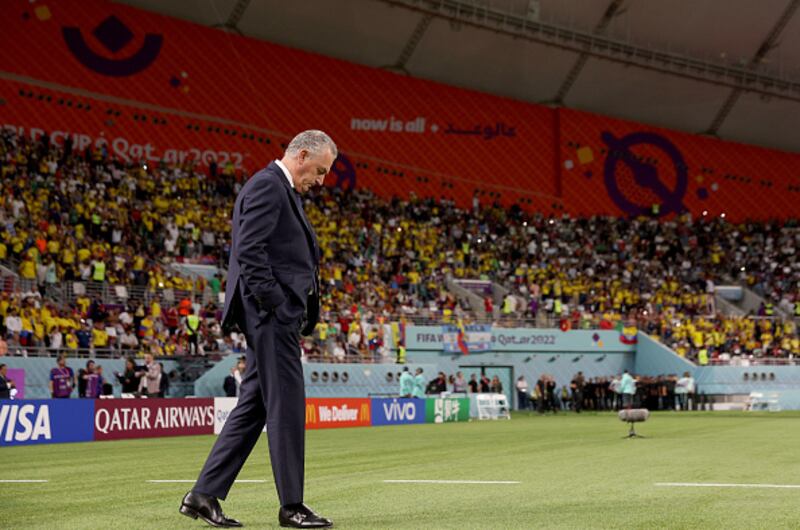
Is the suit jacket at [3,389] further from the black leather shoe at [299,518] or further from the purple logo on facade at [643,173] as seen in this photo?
the purple logo on facade at [643,173]

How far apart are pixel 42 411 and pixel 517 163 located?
41860mm

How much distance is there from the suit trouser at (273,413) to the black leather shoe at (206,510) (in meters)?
0.05

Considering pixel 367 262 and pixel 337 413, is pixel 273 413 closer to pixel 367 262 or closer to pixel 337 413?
pixel 337 413

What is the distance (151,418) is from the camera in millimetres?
23453

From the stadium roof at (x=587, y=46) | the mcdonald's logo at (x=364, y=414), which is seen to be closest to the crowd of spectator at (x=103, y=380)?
the mcdonald's logo at (x=364, y=414)

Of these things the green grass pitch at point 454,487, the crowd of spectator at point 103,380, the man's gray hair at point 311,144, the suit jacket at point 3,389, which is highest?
the man's gray hair at point 311,144

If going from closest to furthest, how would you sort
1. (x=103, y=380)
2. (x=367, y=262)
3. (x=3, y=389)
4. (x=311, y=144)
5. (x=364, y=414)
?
(x=311, y=144) < (x=3, y=389) < (x=103, y=380) < (x=364, y=414) < (x=367, y=262)

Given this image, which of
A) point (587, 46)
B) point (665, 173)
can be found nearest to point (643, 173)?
point (665, 173)

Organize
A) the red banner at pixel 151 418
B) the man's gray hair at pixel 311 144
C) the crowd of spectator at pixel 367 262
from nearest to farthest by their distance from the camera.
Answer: the man's gray hair at pixel 311 144
the red banner at pixel 151 418
the crowd of spectator at pixel 367 262

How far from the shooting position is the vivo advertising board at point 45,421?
19.3m

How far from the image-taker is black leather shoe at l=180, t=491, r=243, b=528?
620cm

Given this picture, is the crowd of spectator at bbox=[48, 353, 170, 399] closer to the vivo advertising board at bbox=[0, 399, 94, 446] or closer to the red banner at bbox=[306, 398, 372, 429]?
the vivo advertising board at bbox=[0, 399, 94, 446]

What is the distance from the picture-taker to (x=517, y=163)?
194 ft

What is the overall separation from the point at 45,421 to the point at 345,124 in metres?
35.5
